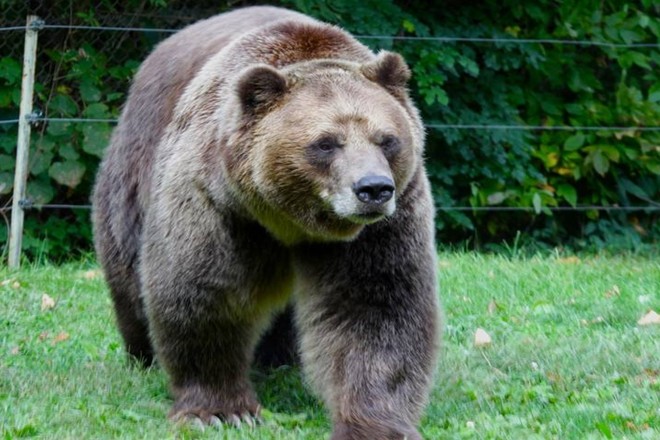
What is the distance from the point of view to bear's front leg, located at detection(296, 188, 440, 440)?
4777 mm

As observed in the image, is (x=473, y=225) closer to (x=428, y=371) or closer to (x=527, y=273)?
(x=527, y=273)

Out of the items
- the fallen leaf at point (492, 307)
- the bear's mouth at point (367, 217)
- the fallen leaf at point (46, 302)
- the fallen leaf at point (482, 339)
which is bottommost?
the fallen leaf at point (46, 302)

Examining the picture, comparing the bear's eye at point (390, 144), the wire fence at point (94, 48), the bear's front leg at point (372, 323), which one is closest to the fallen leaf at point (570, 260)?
the wire fence at point (94, 48)

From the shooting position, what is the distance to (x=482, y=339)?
6359 millimetres

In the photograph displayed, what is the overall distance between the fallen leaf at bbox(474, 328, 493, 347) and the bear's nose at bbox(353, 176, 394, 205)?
2.14m

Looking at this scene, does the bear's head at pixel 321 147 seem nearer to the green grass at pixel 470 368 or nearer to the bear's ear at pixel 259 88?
the bear's ear at pixel 259 88

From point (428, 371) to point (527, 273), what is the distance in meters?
3.37

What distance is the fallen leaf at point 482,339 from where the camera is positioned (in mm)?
6324

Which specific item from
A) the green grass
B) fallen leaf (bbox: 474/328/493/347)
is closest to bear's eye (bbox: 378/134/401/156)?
the green grass

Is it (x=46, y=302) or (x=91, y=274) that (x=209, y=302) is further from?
(x=91, y=274)

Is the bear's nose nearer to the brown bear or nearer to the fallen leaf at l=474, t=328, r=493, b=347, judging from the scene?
the brown bear

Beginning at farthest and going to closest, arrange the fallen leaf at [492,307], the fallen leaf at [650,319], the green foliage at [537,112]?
the green foliage at [537,112] < the fallen leaf at [492,307] < the fallen leaf at [650,319]

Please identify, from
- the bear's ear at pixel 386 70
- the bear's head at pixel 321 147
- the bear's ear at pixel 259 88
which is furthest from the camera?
the bear's ear at pixel 386 70

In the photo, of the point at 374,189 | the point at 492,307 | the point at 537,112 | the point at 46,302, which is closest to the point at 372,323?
the point at 374,189
